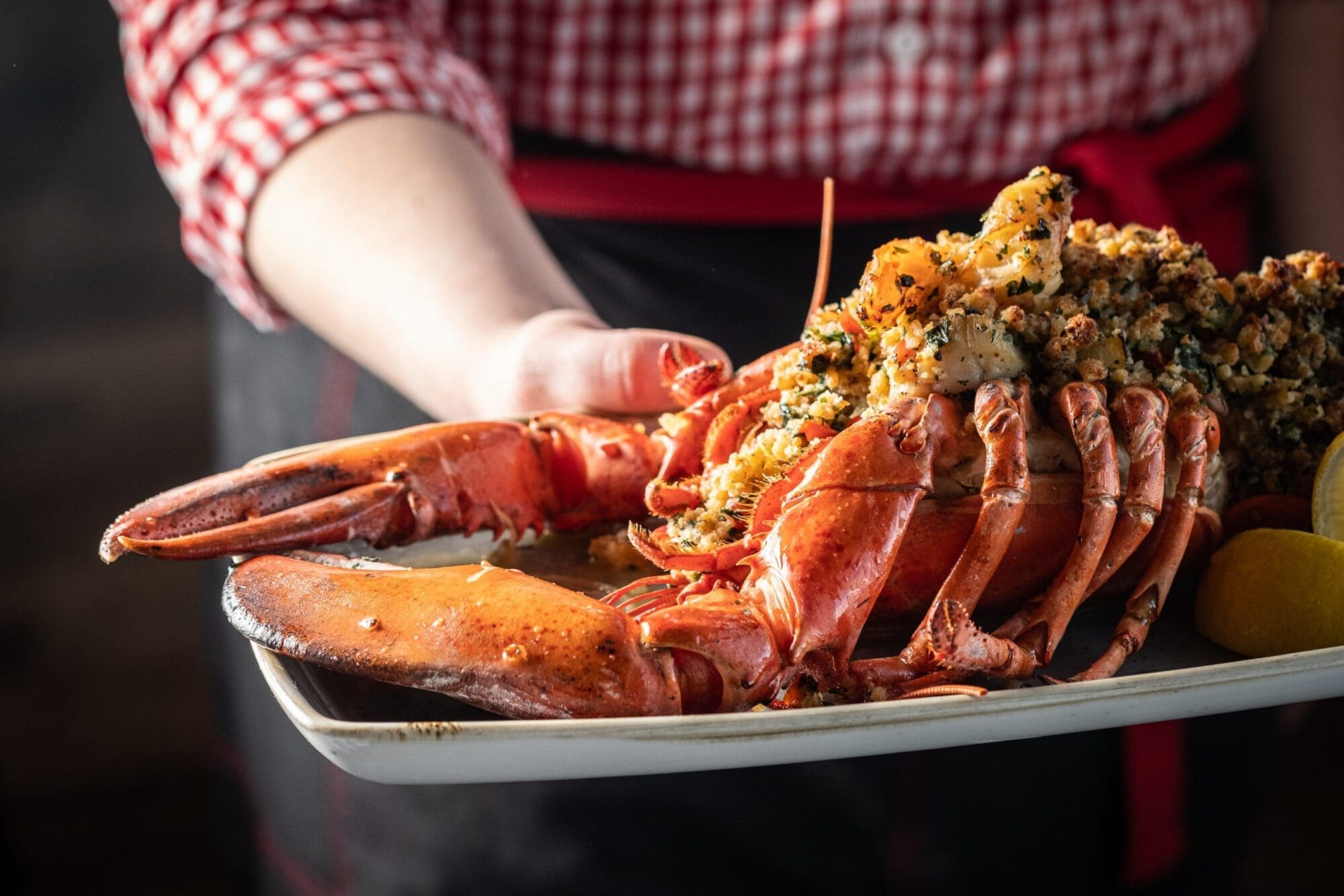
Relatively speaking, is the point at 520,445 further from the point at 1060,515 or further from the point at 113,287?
the point at 113,287

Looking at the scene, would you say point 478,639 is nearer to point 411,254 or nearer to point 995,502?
point 995,502

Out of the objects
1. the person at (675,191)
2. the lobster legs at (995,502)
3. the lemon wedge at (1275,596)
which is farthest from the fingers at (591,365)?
the lemon wedge at (1275,596)

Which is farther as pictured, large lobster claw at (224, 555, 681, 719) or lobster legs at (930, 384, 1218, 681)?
lobster legs at (930, 384, 1218, 681)

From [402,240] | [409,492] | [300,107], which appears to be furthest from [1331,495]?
[300,107]

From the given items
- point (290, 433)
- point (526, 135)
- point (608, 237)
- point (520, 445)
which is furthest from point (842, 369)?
point (290, 433)

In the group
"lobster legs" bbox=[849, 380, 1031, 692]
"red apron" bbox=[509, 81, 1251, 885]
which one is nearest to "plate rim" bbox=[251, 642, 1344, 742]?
"lobster legs" bbox=[849, 380, 1031, 692]

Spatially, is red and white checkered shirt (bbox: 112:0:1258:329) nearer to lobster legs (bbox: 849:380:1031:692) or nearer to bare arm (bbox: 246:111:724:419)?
bare arm (bbox: 246:111:724:419)

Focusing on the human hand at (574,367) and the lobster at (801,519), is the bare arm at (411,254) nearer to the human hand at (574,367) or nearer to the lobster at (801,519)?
the human hand at (574,367)
